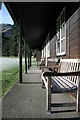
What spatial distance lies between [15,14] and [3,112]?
4.60m

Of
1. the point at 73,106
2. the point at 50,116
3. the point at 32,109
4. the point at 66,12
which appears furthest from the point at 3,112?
the point at 66,12

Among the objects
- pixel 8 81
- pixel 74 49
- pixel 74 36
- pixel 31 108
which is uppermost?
pixel 74 36

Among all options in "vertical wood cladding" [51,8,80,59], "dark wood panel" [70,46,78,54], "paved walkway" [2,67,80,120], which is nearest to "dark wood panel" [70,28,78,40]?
"vertical wood cladding" [51,8,80,59]

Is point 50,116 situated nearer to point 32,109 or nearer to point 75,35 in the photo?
point 32,109

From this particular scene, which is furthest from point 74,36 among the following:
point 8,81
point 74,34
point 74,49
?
point 8,81

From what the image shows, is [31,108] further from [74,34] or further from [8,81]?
[8,81]

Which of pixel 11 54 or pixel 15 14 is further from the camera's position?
pixel 11 54

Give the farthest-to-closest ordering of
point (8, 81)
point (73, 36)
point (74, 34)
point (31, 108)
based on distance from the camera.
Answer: point (8, 81) → point (73, 36) → point (74, 34) → point (31, 108)

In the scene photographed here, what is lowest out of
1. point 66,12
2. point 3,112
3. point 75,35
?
point 3,112

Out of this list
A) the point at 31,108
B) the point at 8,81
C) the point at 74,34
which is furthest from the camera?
the point at 8,81

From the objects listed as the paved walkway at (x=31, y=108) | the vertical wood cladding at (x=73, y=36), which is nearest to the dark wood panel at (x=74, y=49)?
the vertical wood cladding at (x=73, y=36)

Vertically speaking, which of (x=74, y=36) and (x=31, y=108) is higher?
(x=74, y=36)

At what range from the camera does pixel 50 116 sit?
410cm

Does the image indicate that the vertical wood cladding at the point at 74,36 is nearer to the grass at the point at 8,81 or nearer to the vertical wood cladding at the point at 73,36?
the vertical wood cladding at the point at 73,36
